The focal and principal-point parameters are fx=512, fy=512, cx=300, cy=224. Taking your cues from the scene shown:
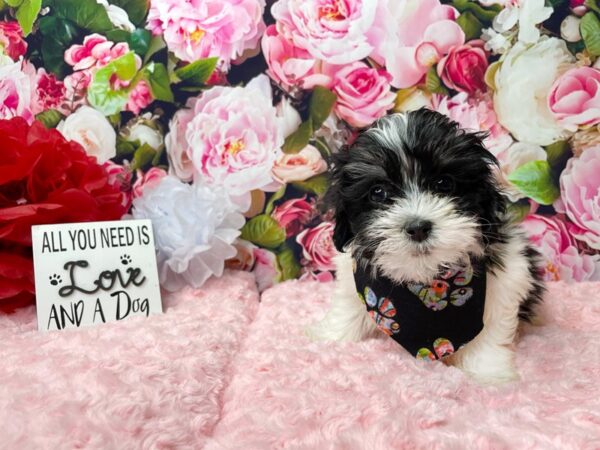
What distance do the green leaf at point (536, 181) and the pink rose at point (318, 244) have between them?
807 millimetres

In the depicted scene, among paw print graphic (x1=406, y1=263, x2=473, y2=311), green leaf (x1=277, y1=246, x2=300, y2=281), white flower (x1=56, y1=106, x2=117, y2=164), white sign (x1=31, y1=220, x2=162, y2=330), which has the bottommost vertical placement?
green leaf (x1=277, y1=246, x2=300, y2=281)

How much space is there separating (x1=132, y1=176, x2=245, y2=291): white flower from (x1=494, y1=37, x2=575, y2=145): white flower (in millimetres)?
1218

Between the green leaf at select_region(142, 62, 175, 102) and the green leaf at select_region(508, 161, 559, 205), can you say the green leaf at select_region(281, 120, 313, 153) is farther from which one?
the green leaf at select_region(508, 161, 559, 205)

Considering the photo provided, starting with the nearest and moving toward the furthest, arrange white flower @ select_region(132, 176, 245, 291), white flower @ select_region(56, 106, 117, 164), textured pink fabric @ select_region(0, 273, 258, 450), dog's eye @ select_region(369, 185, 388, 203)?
textured pink fabric @ select_region(0, 273, 258, 450) → dog's eye @ select_region(369, 185, 388, 203) → white flower @ select_region(132, 176, 245, 291) → white flower @ select_region(56, 106, 117, 164)

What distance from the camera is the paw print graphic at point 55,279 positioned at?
1673mm

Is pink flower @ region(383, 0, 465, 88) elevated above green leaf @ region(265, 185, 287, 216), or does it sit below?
above

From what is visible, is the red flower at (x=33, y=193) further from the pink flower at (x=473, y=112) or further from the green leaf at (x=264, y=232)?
the pink flower at (x=473, y=112)

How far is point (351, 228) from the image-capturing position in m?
1.41

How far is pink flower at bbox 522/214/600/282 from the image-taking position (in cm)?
218

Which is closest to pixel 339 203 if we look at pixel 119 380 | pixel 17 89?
pixel 119 380

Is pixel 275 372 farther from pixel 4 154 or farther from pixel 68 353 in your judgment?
pixel 4 154

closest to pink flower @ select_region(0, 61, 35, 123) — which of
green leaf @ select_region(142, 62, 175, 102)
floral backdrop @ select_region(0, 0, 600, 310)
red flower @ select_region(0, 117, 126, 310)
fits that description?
floral backdrop @ select_region(0, 0, 600, 310)

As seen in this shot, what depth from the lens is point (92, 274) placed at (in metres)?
1.73

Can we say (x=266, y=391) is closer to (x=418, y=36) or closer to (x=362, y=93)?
(x=362, y=93)
